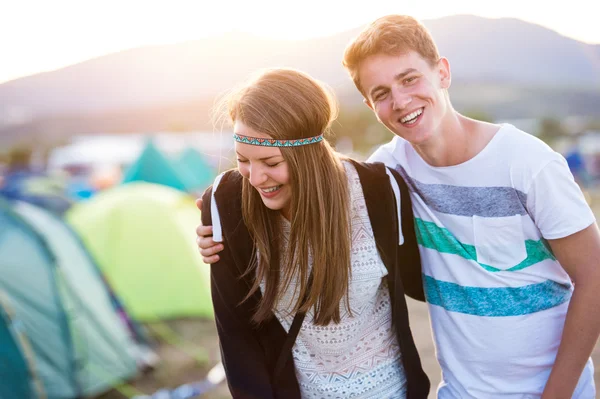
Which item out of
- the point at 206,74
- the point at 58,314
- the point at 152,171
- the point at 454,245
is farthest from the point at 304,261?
the point at 206,74

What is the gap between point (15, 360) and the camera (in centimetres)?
408

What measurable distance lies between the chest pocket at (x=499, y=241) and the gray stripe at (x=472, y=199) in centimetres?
3

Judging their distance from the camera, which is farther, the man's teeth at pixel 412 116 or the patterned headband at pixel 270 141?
the man's teeth at pixel 412 116

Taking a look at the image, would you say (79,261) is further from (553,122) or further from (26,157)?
(553,122)

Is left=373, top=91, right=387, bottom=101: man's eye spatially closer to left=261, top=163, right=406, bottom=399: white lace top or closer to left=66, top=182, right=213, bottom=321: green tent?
left=261, top=163, right=406, bottom=399: white lace top

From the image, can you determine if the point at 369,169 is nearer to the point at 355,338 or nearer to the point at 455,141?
the point at 455,141

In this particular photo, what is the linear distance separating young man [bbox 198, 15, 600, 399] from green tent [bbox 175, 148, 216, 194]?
1604 cm

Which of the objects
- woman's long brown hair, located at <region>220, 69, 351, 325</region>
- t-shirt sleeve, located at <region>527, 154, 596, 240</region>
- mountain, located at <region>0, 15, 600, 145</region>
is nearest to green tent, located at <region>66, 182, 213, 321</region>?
woman's long brown hair, located at <region>220, 69, 351, 325</region>

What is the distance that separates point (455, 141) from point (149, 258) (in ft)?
17.1

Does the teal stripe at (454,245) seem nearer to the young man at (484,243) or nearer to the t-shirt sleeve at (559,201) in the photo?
the young man at (484,243)

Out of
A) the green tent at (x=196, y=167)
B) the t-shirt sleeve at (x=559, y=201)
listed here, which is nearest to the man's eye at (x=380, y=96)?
the t-shirt sleeve at (x=559, y=201)

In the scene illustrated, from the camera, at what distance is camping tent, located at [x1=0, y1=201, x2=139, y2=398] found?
14.3 feet

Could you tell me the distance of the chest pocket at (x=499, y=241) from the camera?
1.71 meters

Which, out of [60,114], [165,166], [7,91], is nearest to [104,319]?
[165,166]
